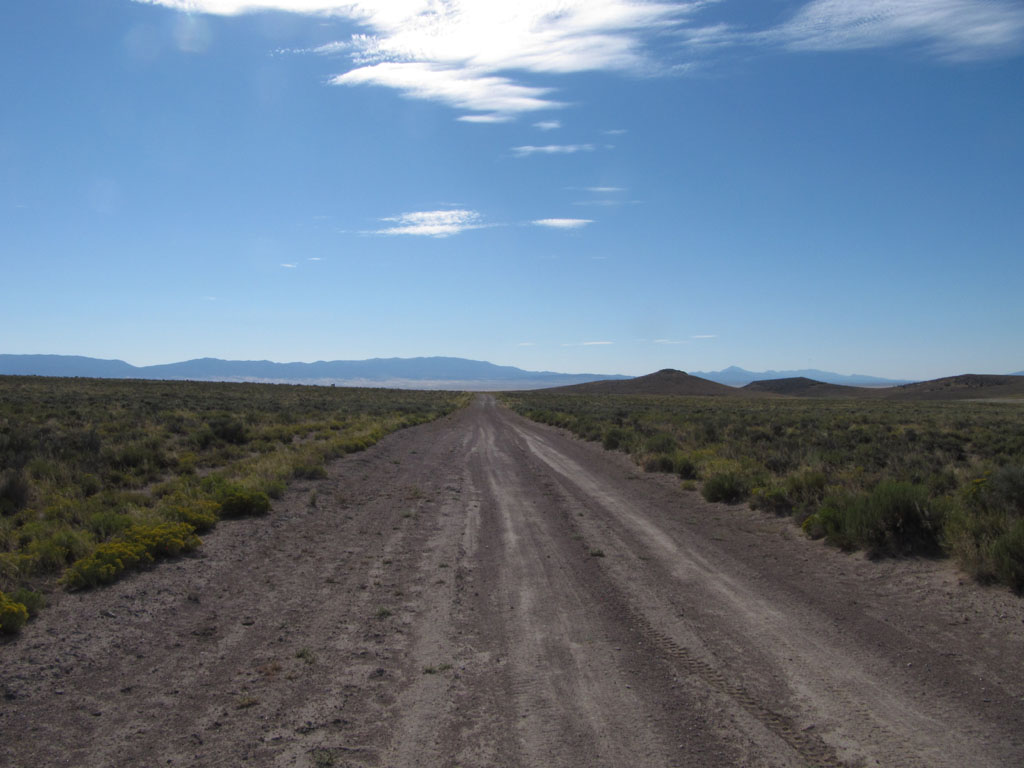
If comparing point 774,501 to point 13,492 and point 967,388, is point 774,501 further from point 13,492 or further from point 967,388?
point 967,388

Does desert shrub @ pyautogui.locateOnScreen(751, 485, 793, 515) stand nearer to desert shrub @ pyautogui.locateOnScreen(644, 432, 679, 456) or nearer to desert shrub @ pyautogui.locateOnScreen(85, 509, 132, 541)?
desert shrub @ pyautogui.locateOnScreen(644, 432, 679, 456)

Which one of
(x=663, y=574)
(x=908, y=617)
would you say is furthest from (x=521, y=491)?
(x=908, y=617)

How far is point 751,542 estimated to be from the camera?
33.6 ft

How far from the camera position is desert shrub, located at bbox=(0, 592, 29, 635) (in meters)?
5.97

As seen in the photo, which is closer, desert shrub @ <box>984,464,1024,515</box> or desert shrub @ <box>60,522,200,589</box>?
desert shrub @ <box>60,522,200,589</box>

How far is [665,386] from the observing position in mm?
153500

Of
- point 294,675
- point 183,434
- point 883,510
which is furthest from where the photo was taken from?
point 183,434

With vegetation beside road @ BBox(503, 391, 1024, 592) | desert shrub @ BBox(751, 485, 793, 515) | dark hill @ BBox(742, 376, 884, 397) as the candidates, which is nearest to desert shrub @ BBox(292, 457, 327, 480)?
vegetation beside road @ BBox(503, 391, 1024, 592)

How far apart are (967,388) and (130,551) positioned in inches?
5517

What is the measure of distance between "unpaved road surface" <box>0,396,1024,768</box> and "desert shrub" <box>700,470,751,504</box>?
3.24m

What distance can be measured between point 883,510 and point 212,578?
8951mm

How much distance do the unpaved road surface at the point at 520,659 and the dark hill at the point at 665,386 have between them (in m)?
132

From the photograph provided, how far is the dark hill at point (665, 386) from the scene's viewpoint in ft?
477

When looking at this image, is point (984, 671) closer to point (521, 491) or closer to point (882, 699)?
point (882, 699)
